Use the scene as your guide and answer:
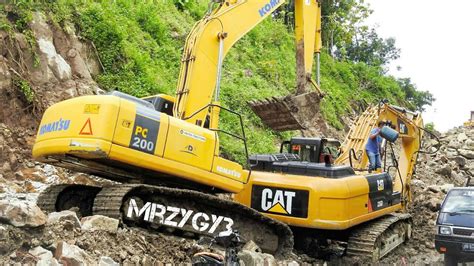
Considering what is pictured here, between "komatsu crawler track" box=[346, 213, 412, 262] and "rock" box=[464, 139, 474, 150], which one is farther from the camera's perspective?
"rock" box=[464, 139, 474, 150]

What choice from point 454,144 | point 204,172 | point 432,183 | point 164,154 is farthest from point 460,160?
point 164,154

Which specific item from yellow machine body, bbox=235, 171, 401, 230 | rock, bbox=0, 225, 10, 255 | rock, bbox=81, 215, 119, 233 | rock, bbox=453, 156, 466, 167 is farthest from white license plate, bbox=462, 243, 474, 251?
rock, bbox=453, 156, 466, 167

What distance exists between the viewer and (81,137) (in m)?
6.26

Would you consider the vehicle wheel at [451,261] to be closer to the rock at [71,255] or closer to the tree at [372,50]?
the rock at [71,255]

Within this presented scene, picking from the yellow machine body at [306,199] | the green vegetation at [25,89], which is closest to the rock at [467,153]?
the yellow machine body at [306,199]

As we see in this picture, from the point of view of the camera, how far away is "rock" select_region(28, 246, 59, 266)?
4.71 meters

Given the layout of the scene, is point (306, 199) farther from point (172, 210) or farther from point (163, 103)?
point (163, 103)

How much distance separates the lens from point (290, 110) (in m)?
10.3

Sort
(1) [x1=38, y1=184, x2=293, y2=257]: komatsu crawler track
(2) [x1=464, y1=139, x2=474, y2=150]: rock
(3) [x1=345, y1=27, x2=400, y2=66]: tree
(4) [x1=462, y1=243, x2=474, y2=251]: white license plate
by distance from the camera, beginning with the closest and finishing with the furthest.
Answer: (1) [x1=38, y1=184, x2=293, y2=257]: komatsu crawler track → (4) [x1=462, y1=243, x2=474, y2=251]: white license plate → (2) [x1=464, y1=139, x2=474, y2=150]: rock → (3) [x1=345, y1=27, x2=400, y2=66]: tree

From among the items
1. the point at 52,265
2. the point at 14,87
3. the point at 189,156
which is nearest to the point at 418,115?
the point at 189,156

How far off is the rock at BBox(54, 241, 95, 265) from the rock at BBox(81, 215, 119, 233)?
0.59 meters

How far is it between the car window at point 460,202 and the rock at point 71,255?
20.6 feet

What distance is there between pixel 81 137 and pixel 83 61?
6243mm

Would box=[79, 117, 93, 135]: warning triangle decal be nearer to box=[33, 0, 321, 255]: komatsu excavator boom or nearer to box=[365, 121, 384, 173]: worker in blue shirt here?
box=[33, 0, 321, 255]: komatsu excavator boom
